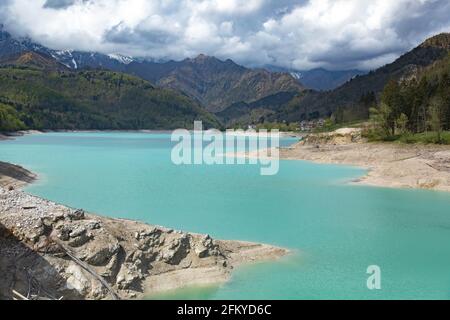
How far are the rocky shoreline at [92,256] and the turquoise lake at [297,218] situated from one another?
1.54 metres

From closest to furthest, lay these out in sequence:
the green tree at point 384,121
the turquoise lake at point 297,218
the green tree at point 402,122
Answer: the turquoise lake at point 297,218
the green tree at point 402,122
the green tree at point 384,121

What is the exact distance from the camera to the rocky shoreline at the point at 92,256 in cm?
1898

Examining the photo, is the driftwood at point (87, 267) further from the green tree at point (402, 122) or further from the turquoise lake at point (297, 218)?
the green tree at point (402, 122)

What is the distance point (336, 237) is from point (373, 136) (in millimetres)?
68725

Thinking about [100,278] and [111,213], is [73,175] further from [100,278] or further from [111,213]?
[100,278]

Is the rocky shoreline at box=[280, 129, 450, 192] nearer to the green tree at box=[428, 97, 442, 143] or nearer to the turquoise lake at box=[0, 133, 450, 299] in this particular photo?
the turquoise lake at box=[0, 133, 450, 299]

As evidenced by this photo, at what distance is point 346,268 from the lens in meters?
23.8

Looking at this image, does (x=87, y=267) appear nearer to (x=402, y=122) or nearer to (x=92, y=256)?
(x=92, y=256)

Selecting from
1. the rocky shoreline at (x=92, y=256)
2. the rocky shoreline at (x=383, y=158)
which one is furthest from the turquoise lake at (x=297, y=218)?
the rocky shoreline at (x=383, y=158)

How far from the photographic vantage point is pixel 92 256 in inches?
810

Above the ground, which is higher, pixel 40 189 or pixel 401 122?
pixel 401 122

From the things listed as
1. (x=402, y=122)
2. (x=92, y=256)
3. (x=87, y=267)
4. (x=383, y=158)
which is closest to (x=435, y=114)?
(x=402, y=122)

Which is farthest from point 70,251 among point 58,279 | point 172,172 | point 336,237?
point 172,172
